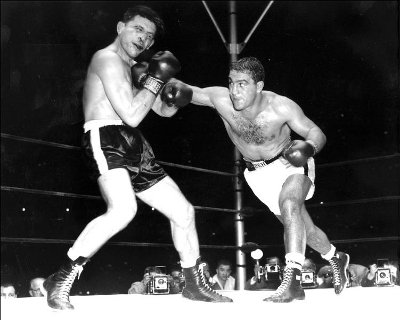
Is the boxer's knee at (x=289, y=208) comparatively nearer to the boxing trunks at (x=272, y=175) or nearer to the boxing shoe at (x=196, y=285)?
the boxing trunks at (x=272, y=175)

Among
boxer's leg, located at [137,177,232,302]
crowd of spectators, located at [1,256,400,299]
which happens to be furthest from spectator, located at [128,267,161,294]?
boxer's leg, located at [137,177,232,302]

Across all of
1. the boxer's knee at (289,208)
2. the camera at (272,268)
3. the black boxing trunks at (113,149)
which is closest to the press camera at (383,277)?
the camera at (272,268)

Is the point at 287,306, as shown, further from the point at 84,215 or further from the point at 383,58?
the point at 383,58

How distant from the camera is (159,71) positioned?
2.03 m

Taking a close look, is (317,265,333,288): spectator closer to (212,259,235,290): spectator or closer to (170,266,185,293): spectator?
(212,259,235,290): spectator

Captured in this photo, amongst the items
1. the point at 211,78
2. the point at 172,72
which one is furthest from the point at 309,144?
the point at 211,78

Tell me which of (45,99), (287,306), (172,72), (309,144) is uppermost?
(45,99)

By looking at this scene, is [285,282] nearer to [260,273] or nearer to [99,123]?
[99,123]

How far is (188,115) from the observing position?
5.05m

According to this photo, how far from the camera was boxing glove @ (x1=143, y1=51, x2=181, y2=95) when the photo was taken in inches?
79.3

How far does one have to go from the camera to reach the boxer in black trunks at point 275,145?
2.30 metres

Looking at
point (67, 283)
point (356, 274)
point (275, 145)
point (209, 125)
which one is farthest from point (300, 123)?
point (209, 125)

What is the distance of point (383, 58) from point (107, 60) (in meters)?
3.64

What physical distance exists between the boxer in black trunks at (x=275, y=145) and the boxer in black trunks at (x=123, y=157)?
38 cm
